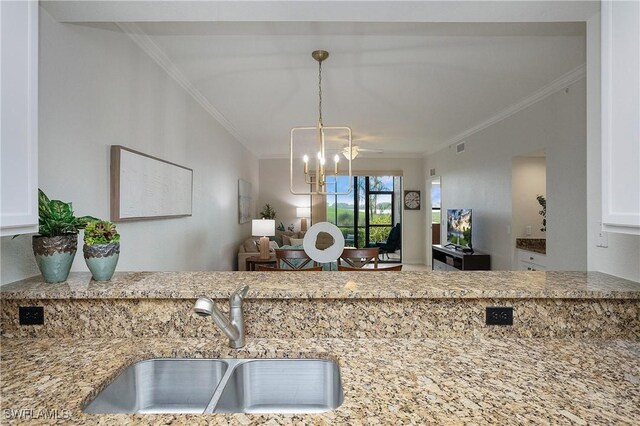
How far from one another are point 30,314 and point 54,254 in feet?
0.72

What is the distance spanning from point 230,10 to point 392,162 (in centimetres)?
703

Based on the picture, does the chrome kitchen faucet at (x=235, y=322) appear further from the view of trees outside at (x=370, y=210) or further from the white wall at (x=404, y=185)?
the view of trees outside at (x=370, y=210)

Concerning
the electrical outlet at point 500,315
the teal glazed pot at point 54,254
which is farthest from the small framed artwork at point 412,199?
the teal glazed pot at point 54,254

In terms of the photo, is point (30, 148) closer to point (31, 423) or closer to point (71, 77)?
point (31, 423)

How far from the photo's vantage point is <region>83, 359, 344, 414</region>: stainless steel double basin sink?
110 centimetres

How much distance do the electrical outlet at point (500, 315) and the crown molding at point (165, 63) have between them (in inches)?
107

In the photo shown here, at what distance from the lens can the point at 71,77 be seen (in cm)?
182

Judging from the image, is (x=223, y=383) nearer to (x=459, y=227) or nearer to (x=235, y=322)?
(x=235, y=322)

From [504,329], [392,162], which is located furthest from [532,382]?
[392,162]

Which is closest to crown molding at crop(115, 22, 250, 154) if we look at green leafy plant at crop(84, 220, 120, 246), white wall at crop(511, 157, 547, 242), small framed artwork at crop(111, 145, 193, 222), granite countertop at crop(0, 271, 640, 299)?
small framed artwork at crop(111, 145, 193, 222)

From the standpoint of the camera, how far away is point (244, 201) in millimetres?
6324

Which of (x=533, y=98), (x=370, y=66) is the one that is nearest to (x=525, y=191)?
(x=533, y=98)

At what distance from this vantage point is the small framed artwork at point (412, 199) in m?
8.09

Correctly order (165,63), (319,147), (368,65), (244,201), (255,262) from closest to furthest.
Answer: (165,63) → (368,65) → (319,147) → (255,262) → (244,201)
